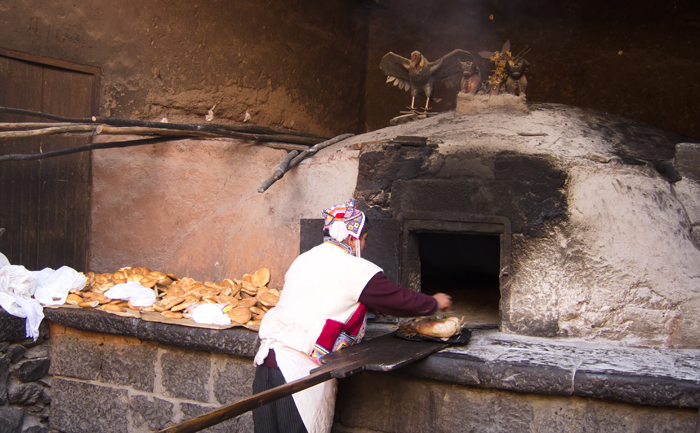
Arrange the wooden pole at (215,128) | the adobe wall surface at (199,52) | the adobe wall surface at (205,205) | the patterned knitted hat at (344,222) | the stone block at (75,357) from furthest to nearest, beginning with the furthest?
the adobe wall surface at (199,52) < the adobe wall surface at (205,205) < the wooden pole at (215,128) < the stone block at (75,357) < the patterned knitted hat at (344,222)

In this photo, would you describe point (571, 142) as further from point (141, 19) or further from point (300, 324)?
point (141, 19)

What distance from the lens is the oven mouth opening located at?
5.11 m

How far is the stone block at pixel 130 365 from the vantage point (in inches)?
136

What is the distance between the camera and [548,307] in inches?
119

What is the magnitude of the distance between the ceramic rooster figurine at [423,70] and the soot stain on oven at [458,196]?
3.40 feet

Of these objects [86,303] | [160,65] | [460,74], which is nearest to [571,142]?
[460,74]

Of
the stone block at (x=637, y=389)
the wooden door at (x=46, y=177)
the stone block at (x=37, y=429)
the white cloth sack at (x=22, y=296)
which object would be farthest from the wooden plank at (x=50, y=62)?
the stone block at (x=637, y=389)

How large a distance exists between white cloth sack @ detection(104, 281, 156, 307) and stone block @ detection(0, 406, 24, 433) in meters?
0.90

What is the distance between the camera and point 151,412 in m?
3.45

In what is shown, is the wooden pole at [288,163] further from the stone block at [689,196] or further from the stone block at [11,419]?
the stone block at [689,196]

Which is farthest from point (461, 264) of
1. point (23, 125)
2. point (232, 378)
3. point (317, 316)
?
point (23, 125)

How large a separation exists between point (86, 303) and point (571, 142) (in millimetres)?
3214

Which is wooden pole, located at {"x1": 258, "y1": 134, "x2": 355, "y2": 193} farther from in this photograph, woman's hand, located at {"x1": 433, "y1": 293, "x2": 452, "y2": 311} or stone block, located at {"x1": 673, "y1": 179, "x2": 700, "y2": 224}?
stone block, located at {"x1": 673, "y1": 179, "x2": 700, "y2": 224}

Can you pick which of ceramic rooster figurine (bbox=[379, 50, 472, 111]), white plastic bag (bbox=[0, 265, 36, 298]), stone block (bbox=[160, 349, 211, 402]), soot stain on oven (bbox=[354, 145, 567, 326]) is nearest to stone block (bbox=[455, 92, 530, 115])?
ceramic rooster figurine (bbox=[379, 50, 472, 111])
